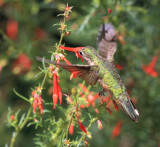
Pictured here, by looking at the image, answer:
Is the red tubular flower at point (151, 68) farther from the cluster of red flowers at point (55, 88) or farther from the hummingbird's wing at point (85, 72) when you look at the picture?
the cluster of red flowers at point (55, 88)

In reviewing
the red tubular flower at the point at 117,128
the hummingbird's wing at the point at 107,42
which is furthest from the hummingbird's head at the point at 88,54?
the red tubular flower at the point at 117,128

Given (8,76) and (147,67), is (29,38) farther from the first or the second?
(147,67)

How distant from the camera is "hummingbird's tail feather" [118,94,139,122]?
1823 millimetres

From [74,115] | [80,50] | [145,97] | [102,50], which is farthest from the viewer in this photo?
[145,97]

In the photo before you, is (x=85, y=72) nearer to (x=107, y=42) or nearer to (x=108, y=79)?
(x=108, y=79)

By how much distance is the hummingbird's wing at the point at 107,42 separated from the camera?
2.21 meters

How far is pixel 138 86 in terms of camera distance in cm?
329

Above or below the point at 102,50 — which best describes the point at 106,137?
below

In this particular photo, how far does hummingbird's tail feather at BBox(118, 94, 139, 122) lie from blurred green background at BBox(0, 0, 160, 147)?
2.64 ft

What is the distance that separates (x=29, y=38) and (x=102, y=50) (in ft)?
6.26

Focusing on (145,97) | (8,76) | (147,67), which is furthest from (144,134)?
(8,76)

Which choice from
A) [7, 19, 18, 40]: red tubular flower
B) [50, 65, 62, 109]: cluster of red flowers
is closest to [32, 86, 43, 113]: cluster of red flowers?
[50, 65, 62, 109]: cluster of red flowers

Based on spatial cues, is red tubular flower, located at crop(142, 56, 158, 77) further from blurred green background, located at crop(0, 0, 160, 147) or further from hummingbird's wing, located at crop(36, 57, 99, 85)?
hummingbird's wing, located at crop(36, 57, 99, 85)

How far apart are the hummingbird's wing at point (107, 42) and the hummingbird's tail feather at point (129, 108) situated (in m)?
0.37
